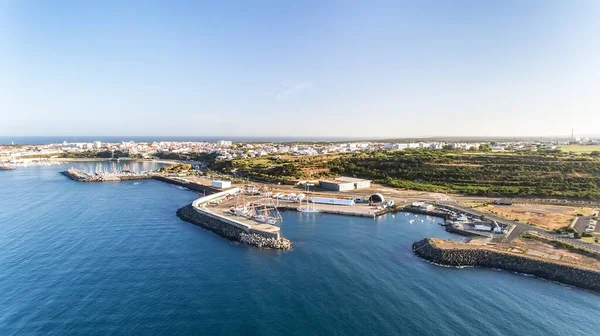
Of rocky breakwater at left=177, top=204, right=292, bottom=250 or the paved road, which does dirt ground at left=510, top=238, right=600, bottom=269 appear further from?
rocky breakwater at left=177, top=204, right=292, bottom=250

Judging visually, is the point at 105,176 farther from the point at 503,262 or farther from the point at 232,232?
the point at 503,262

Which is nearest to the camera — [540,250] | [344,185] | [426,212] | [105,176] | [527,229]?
[540,250]

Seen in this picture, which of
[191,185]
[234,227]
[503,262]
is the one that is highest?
[191,185]

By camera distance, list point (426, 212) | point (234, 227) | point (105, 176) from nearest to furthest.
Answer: point (234, 227) → point (426, 212) → point (105, 176)

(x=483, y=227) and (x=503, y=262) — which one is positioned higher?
(x=483, y=227)

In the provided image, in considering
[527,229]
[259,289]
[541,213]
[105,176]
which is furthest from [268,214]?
[105,176]

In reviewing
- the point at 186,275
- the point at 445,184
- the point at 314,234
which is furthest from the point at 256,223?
the point at 445,184

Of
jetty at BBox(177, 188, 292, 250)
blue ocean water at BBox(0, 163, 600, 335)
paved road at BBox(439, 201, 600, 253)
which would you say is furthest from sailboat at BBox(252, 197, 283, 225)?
paved road at BBox(439, 201, 600, 253)
